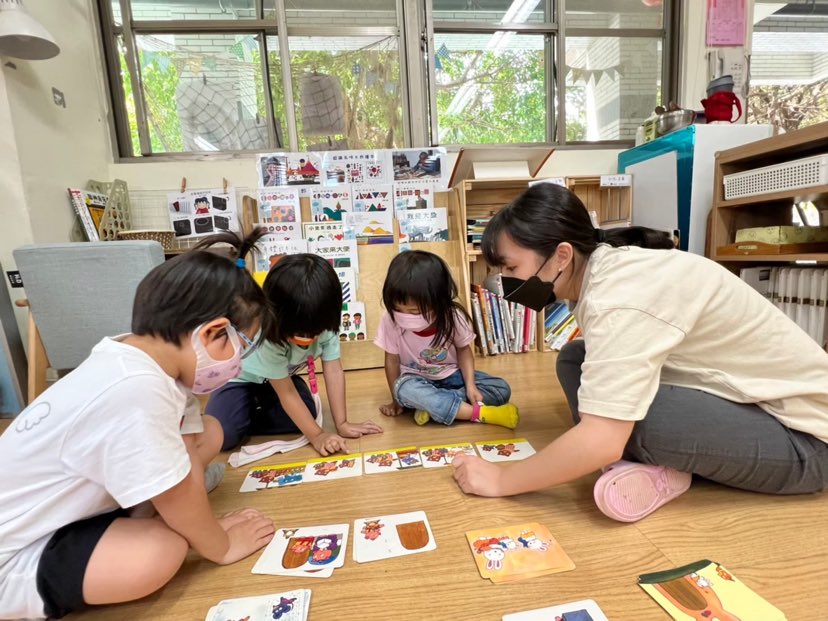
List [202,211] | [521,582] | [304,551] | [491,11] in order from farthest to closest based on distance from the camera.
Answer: [491,11]
[202,211]
[304,551]
[521,582]

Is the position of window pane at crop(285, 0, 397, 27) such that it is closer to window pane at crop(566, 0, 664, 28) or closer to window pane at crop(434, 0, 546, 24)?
window pane at crop(434, 0, 546, 24)

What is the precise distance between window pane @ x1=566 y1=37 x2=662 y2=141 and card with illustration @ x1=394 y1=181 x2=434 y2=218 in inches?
47.2

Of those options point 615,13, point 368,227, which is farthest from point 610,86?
point 368,227

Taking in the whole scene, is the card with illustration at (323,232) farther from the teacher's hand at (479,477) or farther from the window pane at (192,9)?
the teacher's hand at (479,477)

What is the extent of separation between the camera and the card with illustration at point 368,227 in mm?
2400

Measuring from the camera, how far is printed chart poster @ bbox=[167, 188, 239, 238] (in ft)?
8.34

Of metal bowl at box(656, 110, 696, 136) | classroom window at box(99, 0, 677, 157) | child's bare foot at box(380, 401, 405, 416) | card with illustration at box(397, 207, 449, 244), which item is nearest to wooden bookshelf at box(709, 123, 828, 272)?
metal bowl at box(656, 110, 696, 136)

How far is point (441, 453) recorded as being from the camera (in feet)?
3.99

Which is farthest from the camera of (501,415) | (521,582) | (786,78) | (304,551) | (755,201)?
(786,78)

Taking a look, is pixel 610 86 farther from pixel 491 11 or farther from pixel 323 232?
pixel 323 232

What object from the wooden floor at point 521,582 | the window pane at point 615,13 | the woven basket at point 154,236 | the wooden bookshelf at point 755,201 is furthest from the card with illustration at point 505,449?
the window pane at point 615,13

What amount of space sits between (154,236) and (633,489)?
7.99 ft

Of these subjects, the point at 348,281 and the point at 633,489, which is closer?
→ the point at 633,489

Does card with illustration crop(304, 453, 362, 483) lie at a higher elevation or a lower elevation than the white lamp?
lower
